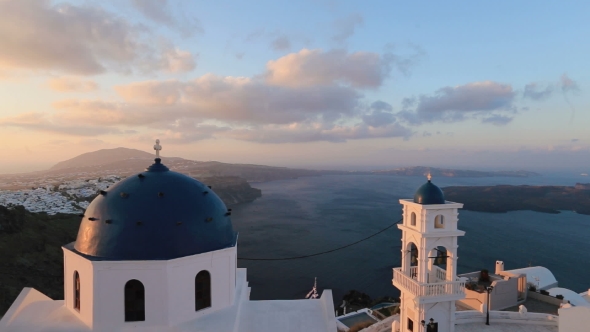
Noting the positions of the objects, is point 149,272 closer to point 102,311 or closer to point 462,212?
point 102,311

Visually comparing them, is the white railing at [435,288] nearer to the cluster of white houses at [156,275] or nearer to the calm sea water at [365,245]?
the cluster of white houses at [156,275]

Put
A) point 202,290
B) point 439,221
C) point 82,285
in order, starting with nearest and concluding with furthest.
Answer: point 82,285 → point 202,290 → point 439,221

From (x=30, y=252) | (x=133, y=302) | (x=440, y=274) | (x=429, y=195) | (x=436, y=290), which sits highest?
(x=429, y=195)

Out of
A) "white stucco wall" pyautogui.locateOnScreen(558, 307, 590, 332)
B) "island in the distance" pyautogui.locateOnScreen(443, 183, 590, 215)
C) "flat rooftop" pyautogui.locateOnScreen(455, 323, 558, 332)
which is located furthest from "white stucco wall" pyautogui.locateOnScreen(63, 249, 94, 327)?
"island in the distance" pyautogui.locateOnScreen(443, 183, 590, 215)

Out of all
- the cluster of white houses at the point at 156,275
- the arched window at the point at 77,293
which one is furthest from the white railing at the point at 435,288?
the arched window at the point at 77,293

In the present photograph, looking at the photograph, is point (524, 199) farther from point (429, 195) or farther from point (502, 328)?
point (429, 195)

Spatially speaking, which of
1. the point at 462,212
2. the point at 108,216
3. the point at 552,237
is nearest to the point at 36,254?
the point at 108,216

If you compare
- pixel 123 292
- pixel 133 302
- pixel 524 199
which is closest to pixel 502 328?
pixel 133 302

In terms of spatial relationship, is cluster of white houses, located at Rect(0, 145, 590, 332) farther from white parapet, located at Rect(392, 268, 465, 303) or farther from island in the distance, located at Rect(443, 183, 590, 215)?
island in the distance, located at Rect(443, 183, 590, 215)
